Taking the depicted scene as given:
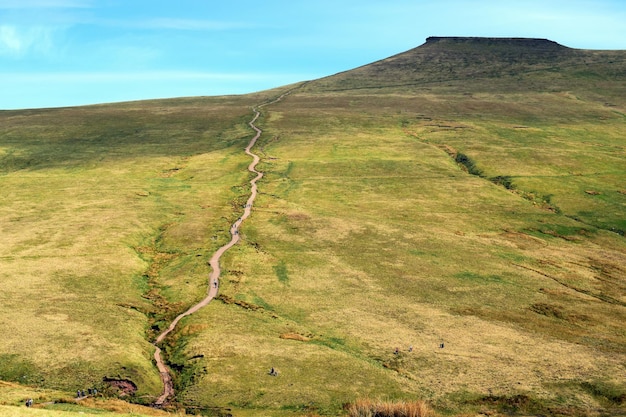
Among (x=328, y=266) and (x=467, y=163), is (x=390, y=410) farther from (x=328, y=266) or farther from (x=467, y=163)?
Result: (x=467, y=163)

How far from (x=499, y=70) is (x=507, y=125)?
84.8 m

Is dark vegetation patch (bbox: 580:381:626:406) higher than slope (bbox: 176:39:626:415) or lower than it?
lower

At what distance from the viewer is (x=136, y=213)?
59.8 meters

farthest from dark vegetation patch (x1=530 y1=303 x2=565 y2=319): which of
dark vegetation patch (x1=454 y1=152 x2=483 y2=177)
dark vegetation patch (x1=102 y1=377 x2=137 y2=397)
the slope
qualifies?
dark vegetation patch (x1=454 y1=152 x2=483 y2=177)

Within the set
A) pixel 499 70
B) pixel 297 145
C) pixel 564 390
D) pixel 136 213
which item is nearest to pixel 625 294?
pixel 564 390

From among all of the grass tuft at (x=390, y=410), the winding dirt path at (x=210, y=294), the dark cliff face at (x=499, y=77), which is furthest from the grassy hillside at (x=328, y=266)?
the dark cliff face at (x=499, y=77)

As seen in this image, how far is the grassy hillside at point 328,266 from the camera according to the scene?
29062mm

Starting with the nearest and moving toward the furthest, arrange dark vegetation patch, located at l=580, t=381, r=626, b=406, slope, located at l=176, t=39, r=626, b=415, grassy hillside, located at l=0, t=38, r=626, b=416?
1. dark vegetation patch, located at l=580, t=381, r=626, b=406
2. slope, located at l=176, t=39, r=626, b=415
3. grassy hillside, located at l=0, t=38, r=626, b=416

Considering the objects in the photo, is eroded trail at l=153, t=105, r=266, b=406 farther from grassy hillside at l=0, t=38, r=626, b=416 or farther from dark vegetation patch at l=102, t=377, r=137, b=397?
dark vegetation patch at l=102, t=377, r=137, b=397

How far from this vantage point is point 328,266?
45812mm

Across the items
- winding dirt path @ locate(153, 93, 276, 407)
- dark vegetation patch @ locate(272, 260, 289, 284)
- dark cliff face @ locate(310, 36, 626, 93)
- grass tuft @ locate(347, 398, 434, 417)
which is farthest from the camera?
dark cliff face @ locate(310, 36, 626, 93)

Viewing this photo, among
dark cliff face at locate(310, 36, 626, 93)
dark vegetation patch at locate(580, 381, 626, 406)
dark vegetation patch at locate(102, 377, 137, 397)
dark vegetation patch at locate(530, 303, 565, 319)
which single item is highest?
dark cliff face at locate(310, 36, 626, 93)

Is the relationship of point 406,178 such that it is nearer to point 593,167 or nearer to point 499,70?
point 593,167

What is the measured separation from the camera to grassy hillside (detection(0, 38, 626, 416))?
29.1m
